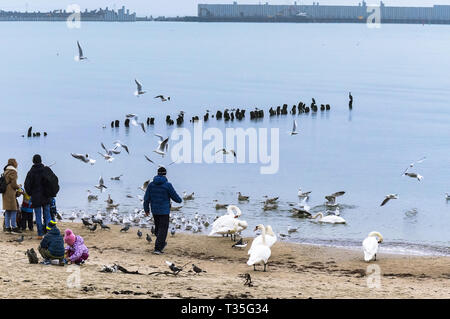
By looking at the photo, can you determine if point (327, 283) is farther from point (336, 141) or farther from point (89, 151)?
point (336, 141)

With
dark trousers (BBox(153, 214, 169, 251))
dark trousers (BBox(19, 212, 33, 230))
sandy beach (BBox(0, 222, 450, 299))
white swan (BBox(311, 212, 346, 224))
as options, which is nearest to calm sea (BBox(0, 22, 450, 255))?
white swan (BBox(311, 212, 346, 224))

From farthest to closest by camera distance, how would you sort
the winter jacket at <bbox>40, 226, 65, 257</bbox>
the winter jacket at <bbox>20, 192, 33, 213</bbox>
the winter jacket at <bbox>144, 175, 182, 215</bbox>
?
the winter jacket at <bbox>20, 192, 33, 213</bbox>
the winter jacket at <bbox>144, 175, 182, 215</bbox>
the winter jacket at <bbox>40, 226, 65, 257</bbox>

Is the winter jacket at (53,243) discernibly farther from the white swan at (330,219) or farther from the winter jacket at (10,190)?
the white swan at (330,219)

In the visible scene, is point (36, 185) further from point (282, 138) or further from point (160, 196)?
point (282, 138)

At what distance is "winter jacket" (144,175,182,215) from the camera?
1484 centimetres

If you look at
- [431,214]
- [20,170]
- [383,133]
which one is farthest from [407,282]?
[383,133]

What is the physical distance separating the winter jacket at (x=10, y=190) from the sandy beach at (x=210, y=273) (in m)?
0.64

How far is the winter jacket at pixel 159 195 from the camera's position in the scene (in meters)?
14.8

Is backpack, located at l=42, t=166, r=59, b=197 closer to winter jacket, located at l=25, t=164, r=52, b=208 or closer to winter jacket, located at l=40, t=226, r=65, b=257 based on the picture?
winter jacket, located at l=25, t=164, r=52, b=208

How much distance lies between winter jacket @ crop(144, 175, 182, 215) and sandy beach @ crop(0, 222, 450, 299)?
1004 millimetres

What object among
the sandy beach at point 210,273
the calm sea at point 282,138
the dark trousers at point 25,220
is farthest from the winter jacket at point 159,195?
the calm sea at point 282,138

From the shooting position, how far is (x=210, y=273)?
14.0m

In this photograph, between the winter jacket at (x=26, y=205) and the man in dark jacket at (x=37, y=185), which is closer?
the man in dark jacket at (x=37, y=185)

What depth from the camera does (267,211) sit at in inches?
921
